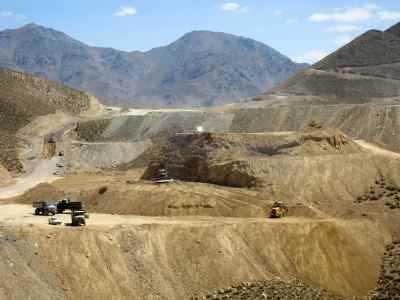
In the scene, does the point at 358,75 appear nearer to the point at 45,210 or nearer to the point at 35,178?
the point at 35,178

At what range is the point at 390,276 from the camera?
35.8 meters

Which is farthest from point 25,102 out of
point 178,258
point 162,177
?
point 178,258

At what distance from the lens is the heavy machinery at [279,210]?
39125mm

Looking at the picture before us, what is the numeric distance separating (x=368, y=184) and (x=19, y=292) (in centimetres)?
2773

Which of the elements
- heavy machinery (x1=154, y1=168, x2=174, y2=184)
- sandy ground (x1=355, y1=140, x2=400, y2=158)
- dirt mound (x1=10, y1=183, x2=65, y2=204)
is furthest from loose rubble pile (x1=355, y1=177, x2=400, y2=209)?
dirt mound (x1=10, y1=183, x2=65, y2=204)

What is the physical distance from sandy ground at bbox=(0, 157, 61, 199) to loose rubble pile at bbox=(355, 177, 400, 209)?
27085mm

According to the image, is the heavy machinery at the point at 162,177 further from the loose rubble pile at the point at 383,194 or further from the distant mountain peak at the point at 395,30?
the distant mountain peak at the point at 395,30

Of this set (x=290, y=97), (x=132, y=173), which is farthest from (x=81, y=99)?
(x=132, y=173)

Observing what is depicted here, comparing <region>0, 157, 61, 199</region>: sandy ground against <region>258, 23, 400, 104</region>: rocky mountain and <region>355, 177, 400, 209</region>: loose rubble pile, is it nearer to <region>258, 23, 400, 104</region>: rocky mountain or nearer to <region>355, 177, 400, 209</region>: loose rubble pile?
<region>355, 177, 400, 209</region>: loose rubble pile

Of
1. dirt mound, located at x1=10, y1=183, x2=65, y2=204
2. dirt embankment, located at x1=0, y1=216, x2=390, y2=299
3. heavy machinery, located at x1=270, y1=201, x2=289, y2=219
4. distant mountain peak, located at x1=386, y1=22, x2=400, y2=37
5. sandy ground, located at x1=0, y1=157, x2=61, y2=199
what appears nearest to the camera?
dirt embankment, located at x1=0, y1=216, x2=390, y2=299

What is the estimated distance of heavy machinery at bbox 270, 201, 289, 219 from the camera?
39125mm

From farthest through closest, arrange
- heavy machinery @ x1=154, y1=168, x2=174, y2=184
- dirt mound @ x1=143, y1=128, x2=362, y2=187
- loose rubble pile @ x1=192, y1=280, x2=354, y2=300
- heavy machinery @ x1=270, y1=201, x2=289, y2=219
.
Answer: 1. dirt mound @ x1=143, y1=128, x2=362, y2=187
2. heavy machinery @ x1=154, y1=168, x2=174, y2=184
3. heavy machinery @ x1=270, y1=201, x2=289, y2=219
4. loose rubble pile @ x1=192, y1=280, x2=354, y2=300

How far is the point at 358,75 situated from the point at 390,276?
76133 mm

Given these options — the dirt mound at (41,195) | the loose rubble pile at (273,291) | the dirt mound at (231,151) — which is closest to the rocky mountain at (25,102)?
the dirt mound at (41,195)
